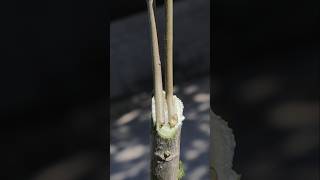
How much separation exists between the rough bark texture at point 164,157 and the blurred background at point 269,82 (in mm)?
1436

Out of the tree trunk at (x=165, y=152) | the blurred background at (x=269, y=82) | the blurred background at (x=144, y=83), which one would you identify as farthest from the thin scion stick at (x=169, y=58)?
the blurred background at (x=269, y=82)

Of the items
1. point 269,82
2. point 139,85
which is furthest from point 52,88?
point 269,82

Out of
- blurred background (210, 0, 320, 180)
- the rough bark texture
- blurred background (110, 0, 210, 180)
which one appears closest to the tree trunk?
the rough bark texture

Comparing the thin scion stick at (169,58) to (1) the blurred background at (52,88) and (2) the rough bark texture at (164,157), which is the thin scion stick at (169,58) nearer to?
(2) the rough bark texture at (164,157)

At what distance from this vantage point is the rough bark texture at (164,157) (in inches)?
41.9

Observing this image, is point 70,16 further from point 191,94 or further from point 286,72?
point 286,72

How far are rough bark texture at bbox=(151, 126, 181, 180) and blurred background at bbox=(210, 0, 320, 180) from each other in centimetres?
144

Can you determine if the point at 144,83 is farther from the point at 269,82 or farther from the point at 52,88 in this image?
the point at 269,82

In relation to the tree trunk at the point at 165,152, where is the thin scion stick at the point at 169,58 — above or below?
above

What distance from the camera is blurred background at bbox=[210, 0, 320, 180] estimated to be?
2512 millimetres

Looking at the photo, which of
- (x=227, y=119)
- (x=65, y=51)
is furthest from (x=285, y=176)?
(x=65, y=51)

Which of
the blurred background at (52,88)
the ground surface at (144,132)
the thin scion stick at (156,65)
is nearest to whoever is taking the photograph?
the thin scion stick at (156,65)

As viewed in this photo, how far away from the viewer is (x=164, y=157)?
1062mm

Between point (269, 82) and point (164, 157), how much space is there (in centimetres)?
158
